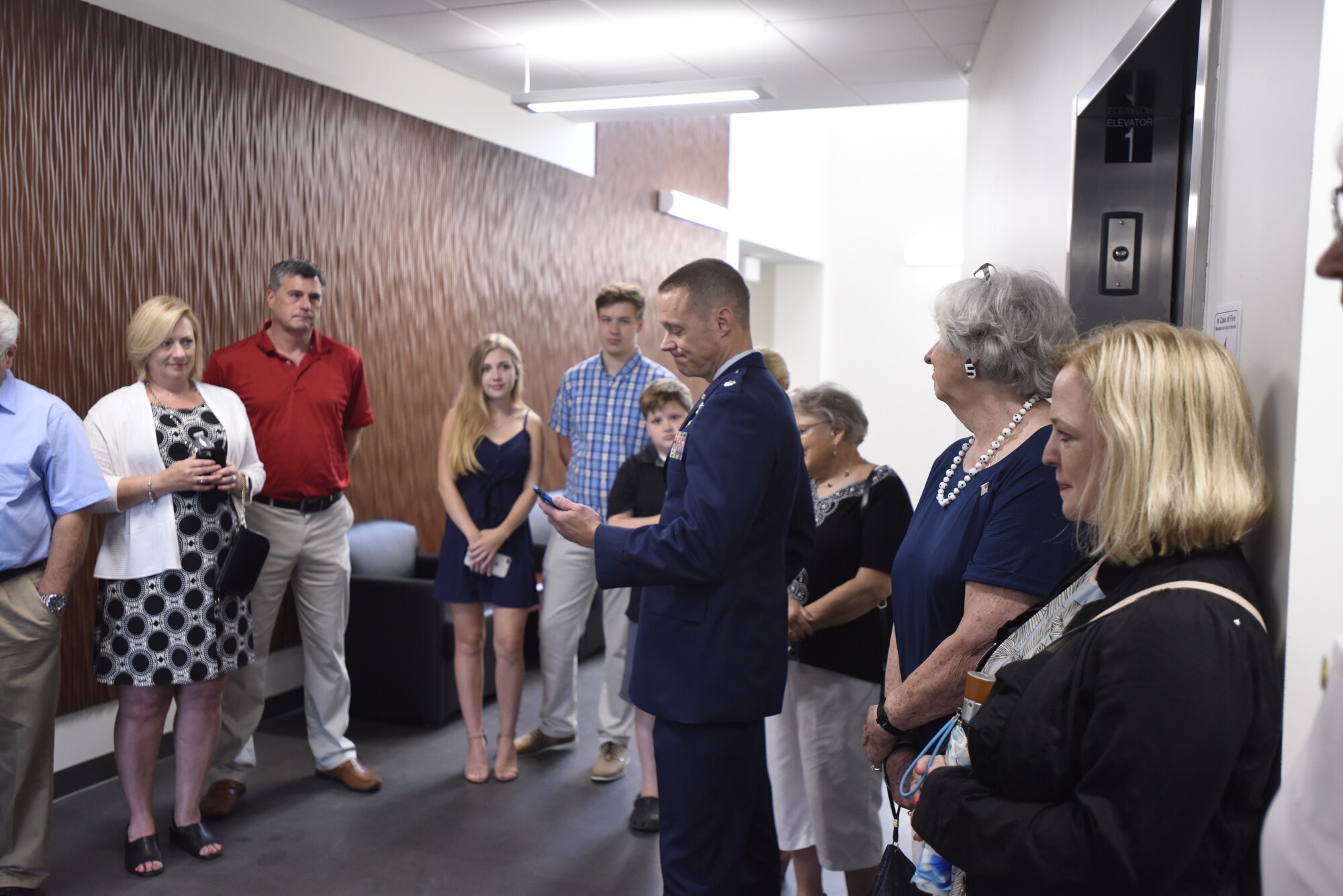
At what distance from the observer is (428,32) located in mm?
5195

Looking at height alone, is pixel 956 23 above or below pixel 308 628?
above

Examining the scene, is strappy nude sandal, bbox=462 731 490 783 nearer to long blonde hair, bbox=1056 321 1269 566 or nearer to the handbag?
the handbag

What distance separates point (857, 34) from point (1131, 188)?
10.6 feet

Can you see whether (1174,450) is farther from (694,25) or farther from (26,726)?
(694,25)

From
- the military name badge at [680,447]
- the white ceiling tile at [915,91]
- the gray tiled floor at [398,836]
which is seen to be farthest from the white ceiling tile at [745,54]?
the gray tiled floor at [398,836]

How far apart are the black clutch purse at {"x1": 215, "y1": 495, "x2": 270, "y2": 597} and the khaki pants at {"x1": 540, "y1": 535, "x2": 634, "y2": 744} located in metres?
1.23

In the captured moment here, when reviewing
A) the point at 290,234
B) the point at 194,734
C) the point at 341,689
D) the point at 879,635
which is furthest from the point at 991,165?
the point at 194,734

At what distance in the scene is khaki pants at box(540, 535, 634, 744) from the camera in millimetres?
4062

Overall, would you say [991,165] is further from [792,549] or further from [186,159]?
[186,159]

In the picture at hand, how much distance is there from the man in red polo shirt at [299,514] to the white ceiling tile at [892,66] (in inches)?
130

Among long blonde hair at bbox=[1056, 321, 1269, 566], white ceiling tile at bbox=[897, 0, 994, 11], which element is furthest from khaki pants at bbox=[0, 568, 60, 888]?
white ceiling tile at bbox=[897, 0, 994, 11]

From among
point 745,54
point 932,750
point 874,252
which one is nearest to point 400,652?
point 932,750

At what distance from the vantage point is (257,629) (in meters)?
3.77

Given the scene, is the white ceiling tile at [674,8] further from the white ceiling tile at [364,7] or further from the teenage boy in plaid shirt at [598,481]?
the teenage boy in plaid shirt at [598,481]
